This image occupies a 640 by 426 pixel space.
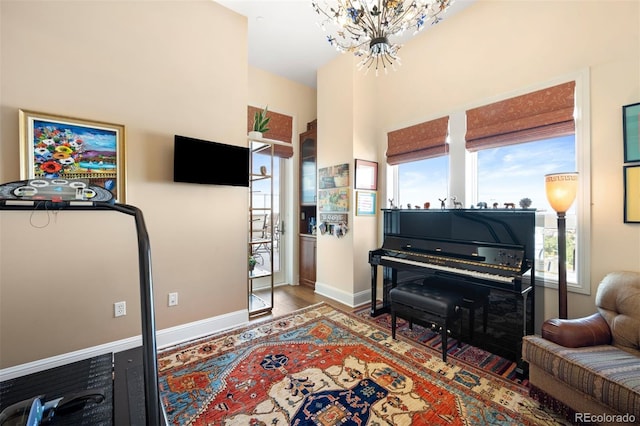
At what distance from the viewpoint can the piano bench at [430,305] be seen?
2.29 meters

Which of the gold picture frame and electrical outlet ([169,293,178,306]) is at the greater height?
the gold picture frame

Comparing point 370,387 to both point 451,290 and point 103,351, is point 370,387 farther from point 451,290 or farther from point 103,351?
point 103,351

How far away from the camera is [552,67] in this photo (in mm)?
2420

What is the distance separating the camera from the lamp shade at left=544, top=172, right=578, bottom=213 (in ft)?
6.76

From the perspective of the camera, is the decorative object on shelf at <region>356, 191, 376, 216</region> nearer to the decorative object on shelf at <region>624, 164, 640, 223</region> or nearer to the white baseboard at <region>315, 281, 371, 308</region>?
the white baseboard at <region>315, 281, 371, 308</region>

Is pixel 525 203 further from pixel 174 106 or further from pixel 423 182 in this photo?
pixel 174 106

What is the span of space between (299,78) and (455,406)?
468 cm

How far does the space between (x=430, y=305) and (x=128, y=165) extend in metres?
2.96

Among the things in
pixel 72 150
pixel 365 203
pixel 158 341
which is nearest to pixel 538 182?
pixel 365 203

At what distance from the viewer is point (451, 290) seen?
260cm

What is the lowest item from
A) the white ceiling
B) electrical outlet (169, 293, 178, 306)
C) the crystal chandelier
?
electrical outlet (169, 293, 178, 306)

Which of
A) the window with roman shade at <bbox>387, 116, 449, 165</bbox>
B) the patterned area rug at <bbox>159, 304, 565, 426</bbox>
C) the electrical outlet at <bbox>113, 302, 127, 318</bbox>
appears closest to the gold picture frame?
the electrical outlet at <bbox>113, 302, 127, 318</bbox>

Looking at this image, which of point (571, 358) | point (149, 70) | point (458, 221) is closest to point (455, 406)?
point (571, 358)

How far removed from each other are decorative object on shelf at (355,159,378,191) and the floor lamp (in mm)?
2017
